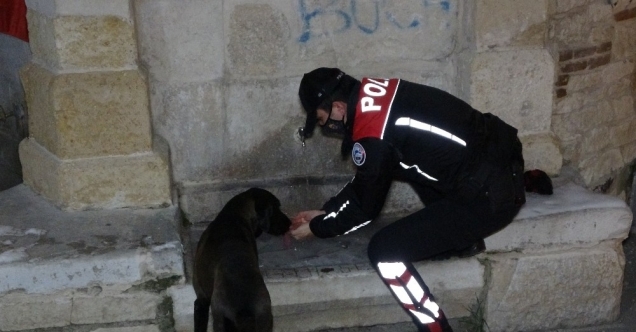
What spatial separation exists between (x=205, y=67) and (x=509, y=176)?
185 cm

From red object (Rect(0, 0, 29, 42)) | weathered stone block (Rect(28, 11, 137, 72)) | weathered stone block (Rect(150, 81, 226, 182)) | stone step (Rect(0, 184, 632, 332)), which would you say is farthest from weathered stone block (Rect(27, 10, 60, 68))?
red object (Rect(0, 0, 29, 42))

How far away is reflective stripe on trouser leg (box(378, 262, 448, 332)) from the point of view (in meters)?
4.32

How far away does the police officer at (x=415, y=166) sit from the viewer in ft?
13.3

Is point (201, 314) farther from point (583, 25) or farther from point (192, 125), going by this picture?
point (583, 25)

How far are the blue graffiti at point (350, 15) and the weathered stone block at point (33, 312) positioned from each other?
2006 mm

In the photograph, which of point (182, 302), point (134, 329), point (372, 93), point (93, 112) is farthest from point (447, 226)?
point (93, 112)

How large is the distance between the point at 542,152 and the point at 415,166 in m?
1.31

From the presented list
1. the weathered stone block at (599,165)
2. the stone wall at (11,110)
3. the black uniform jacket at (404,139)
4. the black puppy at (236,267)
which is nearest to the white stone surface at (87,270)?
the black puppy at (236,267)

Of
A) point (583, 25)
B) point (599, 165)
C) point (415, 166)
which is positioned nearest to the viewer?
point (415, 166)

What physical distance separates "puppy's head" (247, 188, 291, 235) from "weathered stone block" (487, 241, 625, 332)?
1.18m

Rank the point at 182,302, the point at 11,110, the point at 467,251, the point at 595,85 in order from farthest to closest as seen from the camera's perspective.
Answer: the point at 11,110 → the point at 595,85 → the point at 467,251 → the point at 182,302

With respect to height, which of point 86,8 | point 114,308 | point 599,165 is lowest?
point 114,308

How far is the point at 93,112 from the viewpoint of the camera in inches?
180

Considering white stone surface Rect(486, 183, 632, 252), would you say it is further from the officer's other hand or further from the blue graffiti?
the blue graffiti
